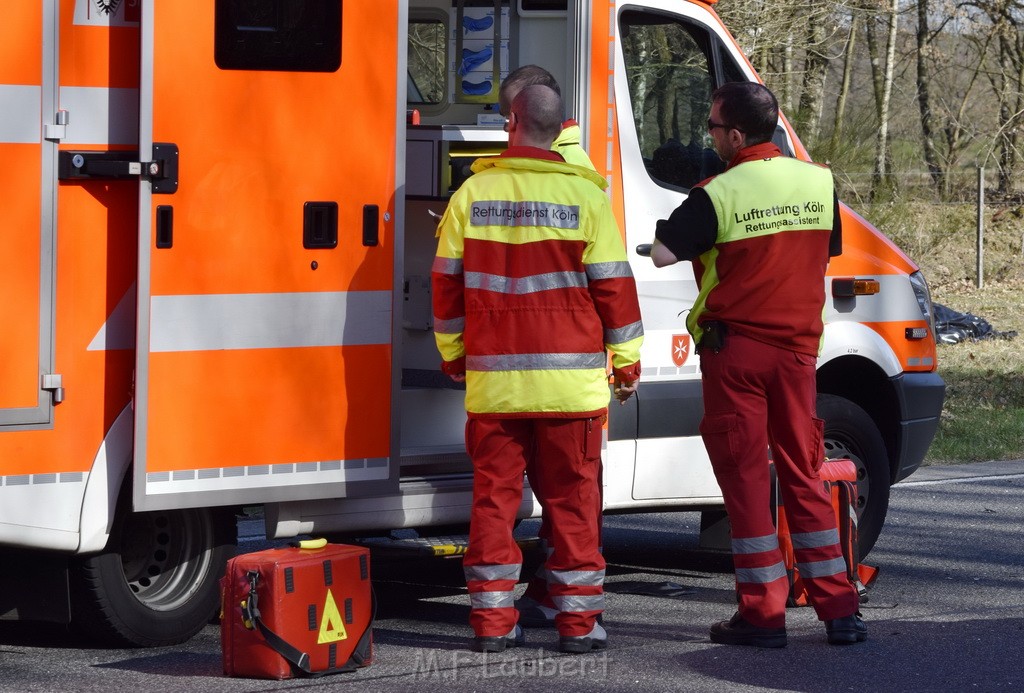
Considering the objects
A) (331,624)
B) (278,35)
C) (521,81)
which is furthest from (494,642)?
(278,35)

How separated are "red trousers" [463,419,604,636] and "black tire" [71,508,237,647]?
3.03 feet

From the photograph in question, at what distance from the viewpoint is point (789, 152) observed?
6.36 m

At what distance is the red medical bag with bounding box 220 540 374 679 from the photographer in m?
4.67

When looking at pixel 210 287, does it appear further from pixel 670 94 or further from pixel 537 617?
pixel 670 94

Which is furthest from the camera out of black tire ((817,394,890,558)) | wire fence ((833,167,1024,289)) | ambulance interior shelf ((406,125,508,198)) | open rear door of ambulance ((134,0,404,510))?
wire fence ((833,167,1024,289))

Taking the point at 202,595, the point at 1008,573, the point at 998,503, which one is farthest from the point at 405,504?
the point at 998,503

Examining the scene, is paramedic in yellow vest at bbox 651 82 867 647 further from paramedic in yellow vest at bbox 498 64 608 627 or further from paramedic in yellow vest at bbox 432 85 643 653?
A: paramedic in yellow vest at bbox 498 64 608 627

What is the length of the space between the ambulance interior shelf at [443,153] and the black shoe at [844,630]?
7.55 ft

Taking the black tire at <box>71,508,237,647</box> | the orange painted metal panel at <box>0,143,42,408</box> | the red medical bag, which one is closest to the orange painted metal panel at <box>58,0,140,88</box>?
the orange painted metal panel at <box>0,143,42,408</box>

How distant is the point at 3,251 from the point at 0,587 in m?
1.13

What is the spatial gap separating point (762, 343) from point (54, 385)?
7.49ft

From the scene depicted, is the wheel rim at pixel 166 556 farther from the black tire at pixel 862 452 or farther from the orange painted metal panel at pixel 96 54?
the black tire at pixel 862 452

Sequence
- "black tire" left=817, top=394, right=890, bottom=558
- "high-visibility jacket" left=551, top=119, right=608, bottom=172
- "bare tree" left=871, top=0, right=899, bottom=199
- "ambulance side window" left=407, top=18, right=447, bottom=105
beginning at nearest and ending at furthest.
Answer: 1. "high-visibility jacket" left=551, top=119, right=608, bottom=172
2. "black tire" left=817, top=394, right=890, bottom=558
3. "ambulance side window" left=407, top=18, right=447, bottom=105
4. "bare tree" left=871, top=0, right=899, bottom=199

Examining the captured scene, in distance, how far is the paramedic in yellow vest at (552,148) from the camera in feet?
17.7
